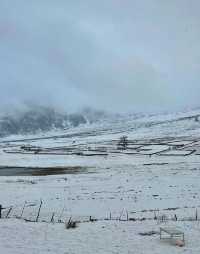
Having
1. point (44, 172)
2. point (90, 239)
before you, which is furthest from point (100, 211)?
point (44, 172)

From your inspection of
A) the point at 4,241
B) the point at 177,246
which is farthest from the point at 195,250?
the point at 4,241

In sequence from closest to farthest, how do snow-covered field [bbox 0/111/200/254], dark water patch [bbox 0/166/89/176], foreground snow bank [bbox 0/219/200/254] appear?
foreground snow bank [bbox 0/219/200/254] < snow-covered field [bbox 0/111/200/254] < dark water patch [bbox 0/166/89/176]

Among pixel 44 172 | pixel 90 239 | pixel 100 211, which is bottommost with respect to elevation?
pixel 90 239

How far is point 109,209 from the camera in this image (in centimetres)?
3484

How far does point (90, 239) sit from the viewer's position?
70.4ft

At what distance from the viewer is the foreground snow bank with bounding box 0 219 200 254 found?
19.8 metres

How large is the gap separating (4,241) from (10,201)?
2141cm

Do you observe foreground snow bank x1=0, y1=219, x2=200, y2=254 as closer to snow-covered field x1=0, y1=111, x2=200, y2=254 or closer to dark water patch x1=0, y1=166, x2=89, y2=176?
snow-covered field x1=0, y1=111, x2=200, y2=254

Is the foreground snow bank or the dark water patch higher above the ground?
the dark water patch

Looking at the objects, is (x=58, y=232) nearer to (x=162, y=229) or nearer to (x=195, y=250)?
(x=162, y=229)

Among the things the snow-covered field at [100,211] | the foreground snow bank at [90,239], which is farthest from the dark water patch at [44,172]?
the foreground snow bank at [90,239]

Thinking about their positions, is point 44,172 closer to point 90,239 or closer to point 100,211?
point 100,211

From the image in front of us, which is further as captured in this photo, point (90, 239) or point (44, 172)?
point (44, 172)

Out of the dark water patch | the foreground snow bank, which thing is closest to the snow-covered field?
the foreground snow bank
